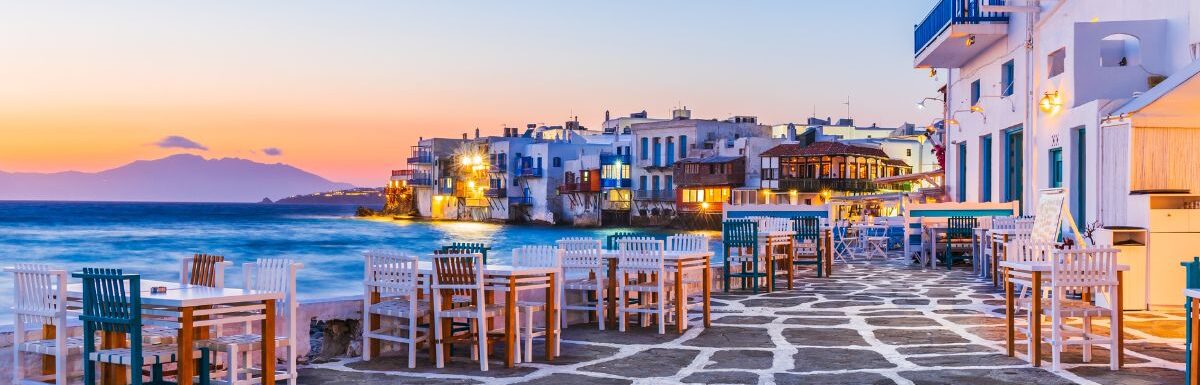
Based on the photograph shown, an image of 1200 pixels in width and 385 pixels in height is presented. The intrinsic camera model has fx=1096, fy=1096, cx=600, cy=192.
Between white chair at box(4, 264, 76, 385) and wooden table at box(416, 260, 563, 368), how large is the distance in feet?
8.87

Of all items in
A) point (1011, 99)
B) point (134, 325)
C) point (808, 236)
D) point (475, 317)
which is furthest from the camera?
point (1011, 99)

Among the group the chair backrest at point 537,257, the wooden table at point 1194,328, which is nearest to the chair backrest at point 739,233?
the chair backrest at point 537,257

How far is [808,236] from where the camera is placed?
18000 mm

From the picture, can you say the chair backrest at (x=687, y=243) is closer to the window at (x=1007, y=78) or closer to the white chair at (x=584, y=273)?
the white chair at (x=584, y=273)

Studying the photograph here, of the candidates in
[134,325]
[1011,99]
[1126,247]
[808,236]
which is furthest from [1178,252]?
[134,325]

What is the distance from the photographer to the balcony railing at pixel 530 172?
85125 millimetres

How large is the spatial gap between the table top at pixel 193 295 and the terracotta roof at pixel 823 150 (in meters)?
53.9

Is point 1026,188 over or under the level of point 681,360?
over

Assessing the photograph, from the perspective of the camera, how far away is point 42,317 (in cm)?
667

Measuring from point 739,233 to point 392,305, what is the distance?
704 centimetres

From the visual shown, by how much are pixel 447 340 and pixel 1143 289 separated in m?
7.48

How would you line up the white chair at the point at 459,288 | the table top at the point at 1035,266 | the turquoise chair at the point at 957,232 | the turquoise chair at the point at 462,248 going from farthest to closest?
the turquoise chair at the point at 957,232 < the turquoise chair at the point at 462,248 < the white chair at the point at 459,288 < the table top at the point at 1035,266

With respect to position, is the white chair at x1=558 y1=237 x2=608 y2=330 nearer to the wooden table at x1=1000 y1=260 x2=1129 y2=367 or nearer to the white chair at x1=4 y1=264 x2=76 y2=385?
the wooden table at x1=1000 y1=260 x2=1129 y2=367

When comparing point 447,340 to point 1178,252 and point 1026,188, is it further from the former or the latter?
point 1026,188
